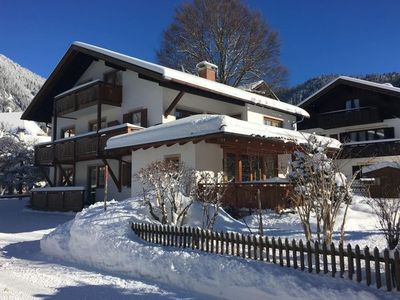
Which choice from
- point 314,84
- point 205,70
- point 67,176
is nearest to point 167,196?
point 205,70

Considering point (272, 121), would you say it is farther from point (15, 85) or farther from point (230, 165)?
point (15, 85)

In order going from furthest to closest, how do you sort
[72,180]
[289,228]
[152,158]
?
[72,180] → [152,158] → [289,228]

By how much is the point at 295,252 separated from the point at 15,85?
135086 millimetres

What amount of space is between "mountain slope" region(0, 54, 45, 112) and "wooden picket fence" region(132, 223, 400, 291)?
10028 centimetres

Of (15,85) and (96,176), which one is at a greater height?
(15,85)

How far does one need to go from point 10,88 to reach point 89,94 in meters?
115

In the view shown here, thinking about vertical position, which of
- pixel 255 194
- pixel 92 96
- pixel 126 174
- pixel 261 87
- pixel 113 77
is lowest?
pixel 255 194

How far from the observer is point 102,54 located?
21.9 m

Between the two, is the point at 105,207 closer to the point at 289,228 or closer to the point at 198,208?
the point at 198,208

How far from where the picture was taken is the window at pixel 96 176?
2331cm

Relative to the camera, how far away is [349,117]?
109ft

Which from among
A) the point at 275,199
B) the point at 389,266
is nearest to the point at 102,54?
the point at 275,199

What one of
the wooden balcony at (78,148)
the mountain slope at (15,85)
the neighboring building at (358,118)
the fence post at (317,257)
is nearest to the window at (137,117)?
the wooden balcony at (78,148)

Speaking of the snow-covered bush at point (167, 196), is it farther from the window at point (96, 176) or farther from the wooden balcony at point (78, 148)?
the window at point (96, 176)
